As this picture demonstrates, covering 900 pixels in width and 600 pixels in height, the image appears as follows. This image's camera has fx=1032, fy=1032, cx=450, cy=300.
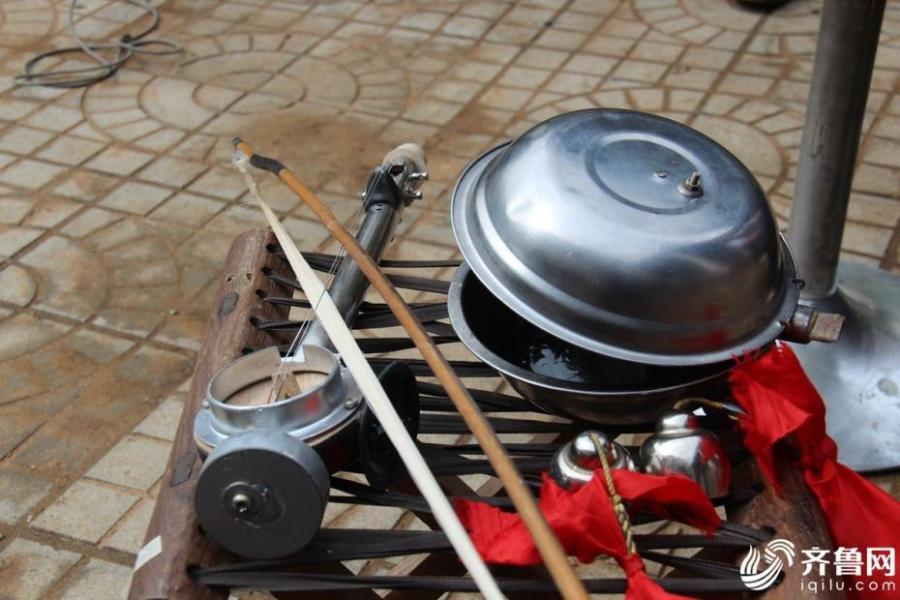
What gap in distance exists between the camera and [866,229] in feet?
12.0

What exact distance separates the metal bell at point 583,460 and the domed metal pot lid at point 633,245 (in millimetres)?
137

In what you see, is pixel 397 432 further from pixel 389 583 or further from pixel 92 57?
pixel 92 57

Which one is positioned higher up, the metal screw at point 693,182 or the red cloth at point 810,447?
the metal screw at point 693,182

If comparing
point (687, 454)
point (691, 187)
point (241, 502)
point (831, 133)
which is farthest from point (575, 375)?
point (831, 133)

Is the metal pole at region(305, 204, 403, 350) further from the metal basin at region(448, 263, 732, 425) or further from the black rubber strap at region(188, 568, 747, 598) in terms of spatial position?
the black rubber strap at region(188, 568, 747, 598)

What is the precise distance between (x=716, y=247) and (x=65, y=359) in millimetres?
2358

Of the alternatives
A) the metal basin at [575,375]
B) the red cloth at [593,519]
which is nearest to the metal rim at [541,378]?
the metal basin at [575,375]

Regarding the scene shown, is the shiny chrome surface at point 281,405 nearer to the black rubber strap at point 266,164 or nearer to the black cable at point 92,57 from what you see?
the black rubber strap at point 266,164

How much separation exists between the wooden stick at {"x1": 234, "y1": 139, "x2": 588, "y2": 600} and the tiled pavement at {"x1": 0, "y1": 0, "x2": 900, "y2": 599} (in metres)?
1.14

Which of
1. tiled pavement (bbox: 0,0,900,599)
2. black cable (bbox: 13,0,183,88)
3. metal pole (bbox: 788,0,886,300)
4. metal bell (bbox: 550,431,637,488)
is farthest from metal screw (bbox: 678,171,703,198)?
black cable (bbox: 13,0,183,88)

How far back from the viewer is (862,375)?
9.41 ft

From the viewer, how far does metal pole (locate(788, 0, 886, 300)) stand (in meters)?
2.57

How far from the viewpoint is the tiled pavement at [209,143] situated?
2.92 metres

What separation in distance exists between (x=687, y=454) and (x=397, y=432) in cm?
45
